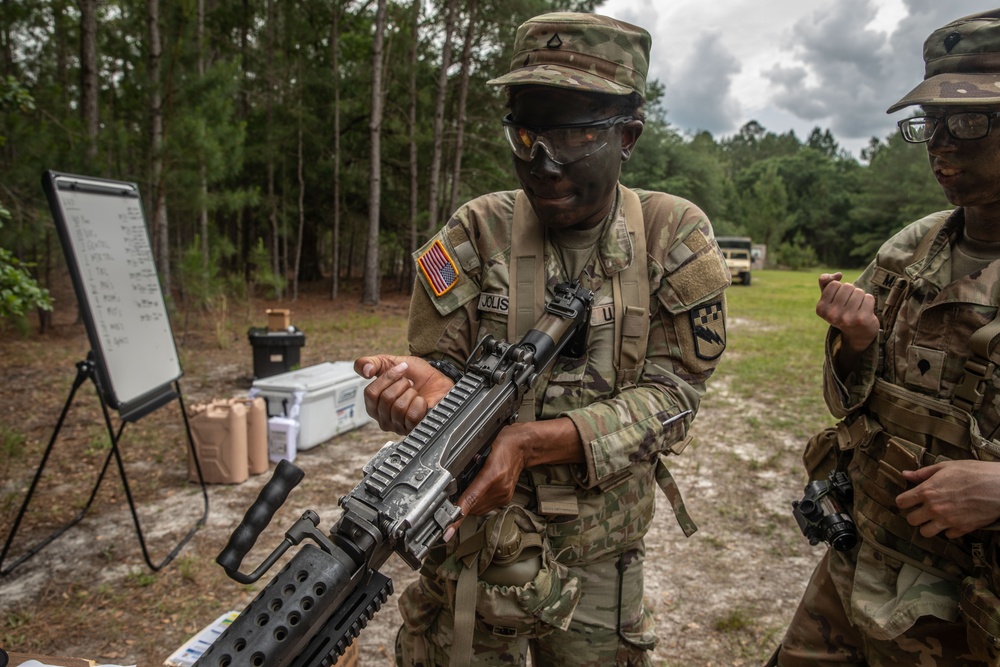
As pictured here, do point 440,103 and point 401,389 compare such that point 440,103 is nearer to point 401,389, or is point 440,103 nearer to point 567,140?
point 567,140

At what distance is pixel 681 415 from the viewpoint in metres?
1.78

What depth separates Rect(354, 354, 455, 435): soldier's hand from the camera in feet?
5.32

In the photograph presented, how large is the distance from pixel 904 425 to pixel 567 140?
129cm

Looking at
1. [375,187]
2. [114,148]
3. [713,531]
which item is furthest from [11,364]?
[713,531]

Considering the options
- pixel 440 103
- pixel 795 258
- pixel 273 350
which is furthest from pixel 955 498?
pixel 795 258

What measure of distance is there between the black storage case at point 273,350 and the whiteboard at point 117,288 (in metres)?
2.84

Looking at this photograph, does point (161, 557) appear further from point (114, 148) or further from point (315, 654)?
point (114, 148)

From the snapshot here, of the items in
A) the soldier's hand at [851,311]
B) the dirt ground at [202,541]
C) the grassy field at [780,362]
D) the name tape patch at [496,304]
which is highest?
the soldier's hand at [851,311]

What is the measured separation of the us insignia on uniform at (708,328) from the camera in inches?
70.7

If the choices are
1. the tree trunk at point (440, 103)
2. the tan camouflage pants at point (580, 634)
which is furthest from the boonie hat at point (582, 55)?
the tree trunk at point (440, 103)

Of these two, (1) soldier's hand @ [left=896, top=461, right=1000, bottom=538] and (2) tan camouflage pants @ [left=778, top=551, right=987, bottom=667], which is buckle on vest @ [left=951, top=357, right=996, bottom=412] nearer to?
(1) soldier's hand @ [left=896, top=461, right=1000, bottom=538]

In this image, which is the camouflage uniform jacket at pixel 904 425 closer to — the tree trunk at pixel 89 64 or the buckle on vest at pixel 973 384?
the buckle on vest at pixel 973 384

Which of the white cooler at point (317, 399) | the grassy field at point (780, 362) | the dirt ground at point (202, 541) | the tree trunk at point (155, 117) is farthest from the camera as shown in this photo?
the tree trunk at point (155, 117)

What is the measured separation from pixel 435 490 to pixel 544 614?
2.09 ft
